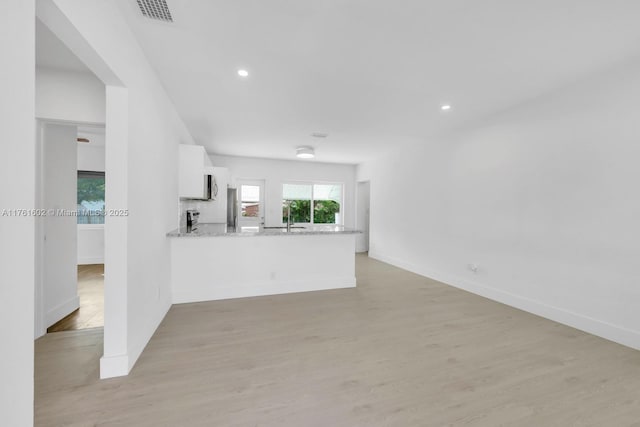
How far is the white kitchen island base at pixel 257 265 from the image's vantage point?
11.8ft

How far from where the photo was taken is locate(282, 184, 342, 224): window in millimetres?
7234

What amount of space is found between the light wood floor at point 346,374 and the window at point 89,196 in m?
4.53

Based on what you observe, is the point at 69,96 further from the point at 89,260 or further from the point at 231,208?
the point at 89,260

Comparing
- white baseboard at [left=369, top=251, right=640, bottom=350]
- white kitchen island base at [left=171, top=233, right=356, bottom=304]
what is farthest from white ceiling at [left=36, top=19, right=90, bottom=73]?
white baseboard at [left=369, top=251, right=640, bottom=350]

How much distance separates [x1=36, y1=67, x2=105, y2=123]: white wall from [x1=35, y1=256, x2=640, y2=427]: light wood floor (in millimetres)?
2127

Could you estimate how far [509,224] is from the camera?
363 cm

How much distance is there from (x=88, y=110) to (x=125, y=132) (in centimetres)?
106

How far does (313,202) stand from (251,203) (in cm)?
169

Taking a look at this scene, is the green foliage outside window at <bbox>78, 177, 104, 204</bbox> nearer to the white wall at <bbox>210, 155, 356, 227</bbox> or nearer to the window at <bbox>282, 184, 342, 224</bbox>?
the white wall at <bbox>210, 155, 356, 227</bbox>

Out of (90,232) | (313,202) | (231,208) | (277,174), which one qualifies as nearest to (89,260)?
(90,232)

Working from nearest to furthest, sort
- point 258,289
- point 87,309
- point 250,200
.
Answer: point 87,309, point 258,289, point 250,200

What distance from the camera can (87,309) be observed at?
338cm

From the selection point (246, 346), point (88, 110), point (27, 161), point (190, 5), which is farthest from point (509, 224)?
point (88, 110)

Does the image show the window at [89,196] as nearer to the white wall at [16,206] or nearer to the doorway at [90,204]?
the doorway at [90,204]
